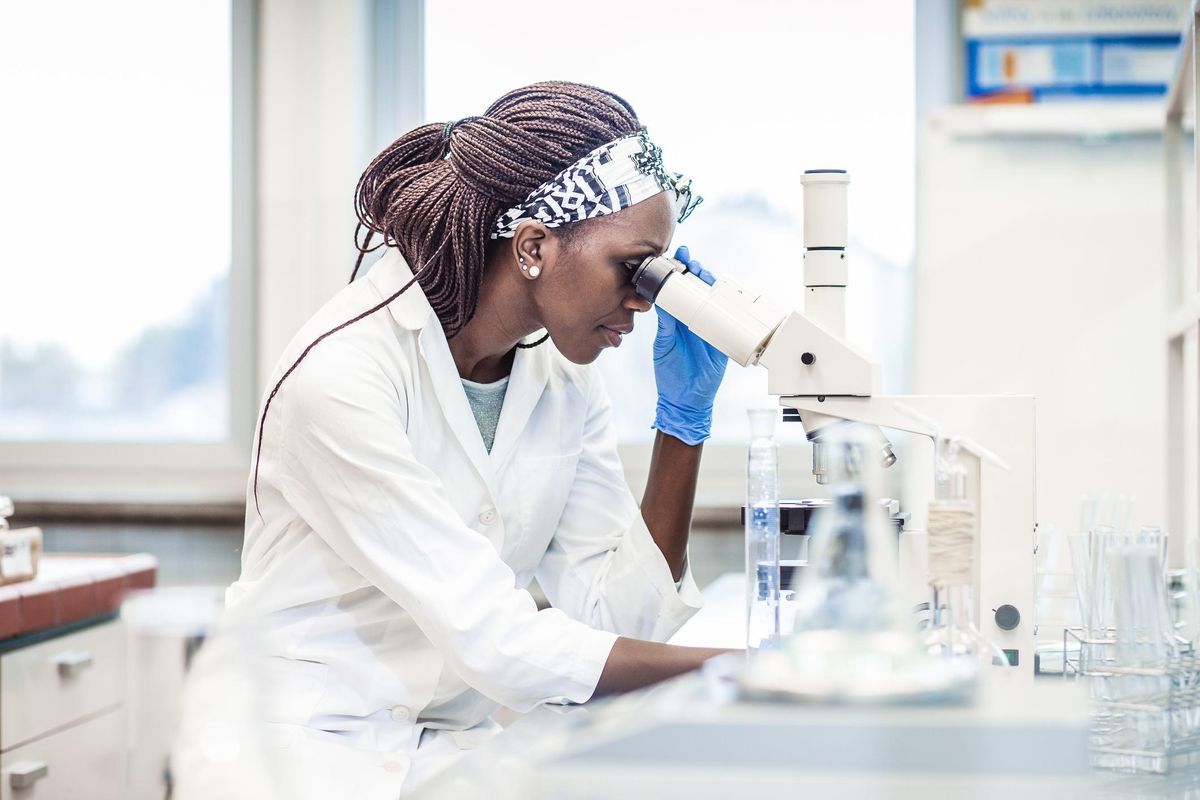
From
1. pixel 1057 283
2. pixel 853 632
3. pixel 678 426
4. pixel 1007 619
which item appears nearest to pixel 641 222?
pixel 678 426

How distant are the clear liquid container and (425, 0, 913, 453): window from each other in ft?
A: 5.49

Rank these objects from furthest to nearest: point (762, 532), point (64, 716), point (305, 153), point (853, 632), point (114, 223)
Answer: point (114, 223), point (305, 153), point (64, 716), point (762, 532), point (853, 632)

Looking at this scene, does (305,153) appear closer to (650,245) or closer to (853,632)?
(650,245)

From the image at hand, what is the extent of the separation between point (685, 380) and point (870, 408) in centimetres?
38

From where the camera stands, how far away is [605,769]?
0.61 metres

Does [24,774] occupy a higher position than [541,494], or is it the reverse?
[541,494]

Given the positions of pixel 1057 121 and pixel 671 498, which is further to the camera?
pixel 1057 121

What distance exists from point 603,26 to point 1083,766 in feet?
8.64

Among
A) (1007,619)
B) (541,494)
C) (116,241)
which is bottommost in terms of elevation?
(1007,619)

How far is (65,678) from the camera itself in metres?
2.29

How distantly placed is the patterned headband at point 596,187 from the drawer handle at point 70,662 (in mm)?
1442

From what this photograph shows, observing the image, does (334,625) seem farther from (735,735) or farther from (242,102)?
(242,102)

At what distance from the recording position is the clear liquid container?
1.16m

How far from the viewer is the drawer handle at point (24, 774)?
6.97 feet
